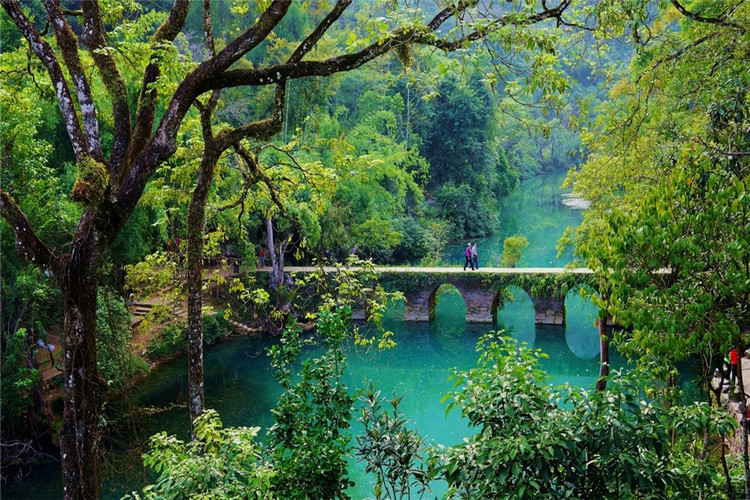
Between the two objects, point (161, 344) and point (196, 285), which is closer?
point (196, 285)

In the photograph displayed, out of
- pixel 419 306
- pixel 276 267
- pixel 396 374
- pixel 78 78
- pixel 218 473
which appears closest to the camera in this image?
pixel 218 473

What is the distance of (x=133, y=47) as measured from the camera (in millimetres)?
4316

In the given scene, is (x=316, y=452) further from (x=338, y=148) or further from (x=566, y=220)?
(x=566, y=220)

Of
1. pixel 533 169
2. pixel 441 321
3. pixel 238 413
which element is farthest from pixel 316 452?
pixel 533 169

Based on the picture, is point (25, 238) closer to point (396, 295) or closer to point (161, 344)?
point (396, 295)

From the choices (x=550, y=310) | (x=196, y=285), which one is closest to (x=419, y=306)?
(x=550, y=310)

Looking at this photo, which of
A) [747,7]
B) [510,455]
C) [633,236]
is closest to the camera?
[510,455]

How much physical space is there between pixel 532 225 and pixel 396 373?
19.1 metres

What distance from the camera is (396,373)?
1617 centimetres

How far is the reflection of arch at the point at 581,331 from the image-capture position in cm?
1756

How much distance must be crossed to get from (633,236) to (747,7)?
131 inches

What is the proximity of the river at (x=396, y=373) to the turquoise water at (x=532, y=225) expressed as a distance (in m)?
1.90

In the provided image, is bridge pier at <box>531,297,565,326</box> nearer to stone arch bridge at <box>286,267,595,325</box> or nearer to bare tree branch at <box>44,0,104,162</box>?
stone arch bridge at <box>286,267,595,325</box>

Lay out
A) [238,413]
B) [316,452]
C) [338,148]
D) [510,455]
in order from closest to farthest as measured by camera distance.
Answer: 1. [510,455]
2. [316,452]
3. [338,148]
4. [238,413]
